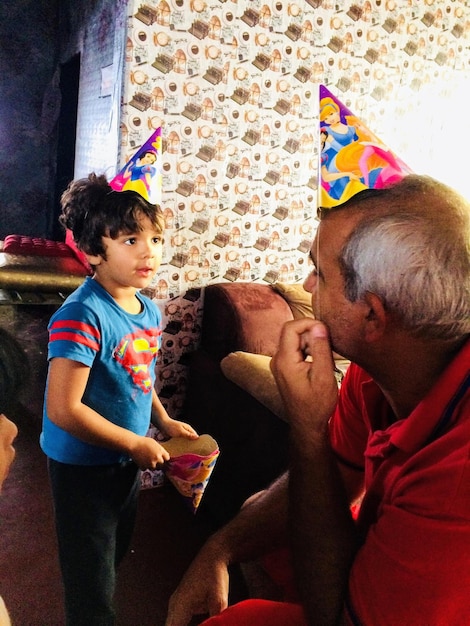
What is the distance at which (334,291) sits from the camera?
3.35 ft

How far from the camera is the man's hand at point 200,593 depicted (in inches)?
42.9

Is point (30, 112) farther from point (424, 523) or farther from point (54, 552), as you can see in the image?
point (424, 523)

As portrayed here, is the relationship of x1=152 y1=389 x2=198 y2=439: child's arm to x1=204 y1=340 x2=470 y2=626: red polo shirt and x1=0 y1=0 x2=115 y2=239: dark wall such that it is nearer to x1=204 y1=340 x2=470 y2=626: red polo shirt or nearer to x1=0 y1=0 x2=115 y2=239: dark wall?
x1=204 y1=340 x2=470 y2=626: red polo shirt

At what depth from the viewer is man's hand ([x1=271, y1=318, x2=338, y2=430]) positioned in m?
0.99

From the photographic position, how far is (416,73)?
3.00m

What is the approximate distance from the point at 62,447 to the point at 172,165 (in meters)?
1.43

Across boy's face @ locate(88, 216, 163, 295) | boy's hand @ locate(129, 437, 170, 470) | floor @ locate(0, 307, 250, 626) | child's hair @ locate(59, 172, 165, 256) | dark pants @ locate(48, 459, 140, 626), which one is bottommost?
floor @ locate(0, 307, 250, 626)

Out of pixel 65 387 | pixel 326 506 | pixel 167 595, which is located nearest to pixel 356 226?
pixel 326 506

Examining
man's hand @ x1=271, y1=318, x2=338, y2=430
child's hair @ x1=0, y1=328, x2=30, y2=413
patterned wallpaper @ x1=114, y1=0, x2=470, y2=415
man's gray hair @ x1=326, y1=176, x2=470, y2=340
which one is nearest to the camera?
child's hair @ x1=0, y1=328, x2=30, y2=413

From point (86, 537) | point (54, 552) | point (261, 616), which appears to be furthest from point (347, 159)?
point (54, 552)

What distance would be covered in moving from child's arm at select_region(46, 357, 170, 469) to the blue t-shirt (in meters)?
0.03

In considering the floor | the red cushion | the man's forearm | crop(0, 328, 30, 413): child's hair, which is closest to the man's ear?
the man's forearm

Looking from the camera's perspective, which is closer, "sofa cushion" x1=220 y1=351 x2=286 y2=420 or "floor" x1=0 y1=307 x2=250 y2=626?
"floor" x1=0 y1=307 x2=250 y2=626

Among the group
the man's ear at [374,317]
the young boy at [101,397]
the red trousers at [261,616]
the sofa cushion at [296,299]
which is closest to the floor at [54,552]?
the young boy at [101,397]
